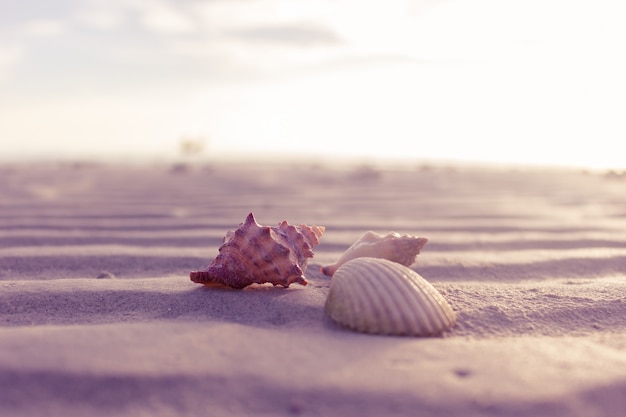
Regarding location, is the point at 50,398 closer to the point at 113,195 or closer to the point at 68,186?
the point at 113,195

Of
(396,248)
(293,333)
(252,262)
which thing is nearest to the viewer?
(293,333)

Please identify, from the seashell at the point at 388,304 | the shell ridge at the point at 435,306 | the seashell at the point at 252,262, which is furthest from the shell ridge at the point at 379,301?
the seashell at the point at 252,262

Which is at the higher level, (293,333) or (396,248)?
(396,248)

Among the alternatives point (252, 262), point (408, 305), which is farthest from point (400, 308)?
point (252, 262)

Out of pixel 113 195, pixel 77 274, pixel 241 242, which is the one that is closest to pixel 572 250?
pixel 241 242

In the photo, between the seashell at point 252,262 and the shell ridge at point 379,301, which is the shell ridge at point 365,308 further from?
the seashell at point 252,262

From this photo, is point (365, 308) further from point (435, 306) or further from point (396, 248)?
point (396, 248)
